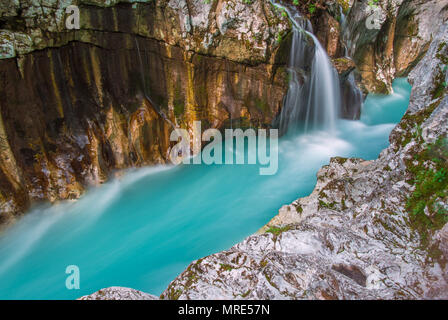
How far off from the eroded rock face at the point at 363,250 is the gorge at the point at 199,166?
0.7 inches

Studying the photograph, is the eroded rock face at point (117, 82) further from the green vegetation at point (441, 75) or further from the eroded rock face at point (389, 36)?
the eroded rock face at point (389, 36)

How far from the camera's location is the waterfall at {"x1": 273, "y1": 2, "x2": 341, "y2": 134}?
8.62 meters

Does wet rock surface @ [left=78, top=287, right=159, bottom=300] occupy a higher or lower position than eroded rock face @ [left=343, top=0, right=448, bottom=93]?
lower

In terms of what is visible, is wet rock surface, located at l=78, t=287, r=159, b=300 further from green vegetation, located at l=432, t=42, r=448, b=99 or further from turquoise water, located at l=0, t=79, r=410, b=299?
green vegetation, located at l=432, t=42, r=448, b=99

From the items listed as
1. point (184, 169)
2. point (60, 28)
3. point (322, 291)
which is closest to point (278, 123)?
point (184, 169)

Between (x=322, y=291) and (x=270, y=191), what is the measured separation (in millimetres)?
4995

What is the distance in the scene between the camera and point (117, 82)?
24.4 feet

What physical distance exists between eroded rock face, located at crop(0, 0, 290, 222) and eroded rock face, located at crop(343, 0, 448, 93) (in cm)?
612

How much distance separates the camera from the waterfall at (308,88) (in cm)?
862

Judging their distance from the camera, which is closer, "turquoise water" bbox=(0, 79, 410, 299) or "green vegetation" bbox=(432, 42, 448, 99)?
"green vegetation" bbox=(432, 42, 448, 99)

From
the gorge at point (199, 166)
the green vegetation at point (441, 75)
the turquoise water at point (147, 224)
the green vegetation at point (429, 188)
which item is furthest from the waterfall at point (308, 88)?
the green vegetation at point (429, 188)

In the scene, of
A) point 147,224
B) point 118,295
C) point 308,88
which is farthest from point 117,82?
point 308,88

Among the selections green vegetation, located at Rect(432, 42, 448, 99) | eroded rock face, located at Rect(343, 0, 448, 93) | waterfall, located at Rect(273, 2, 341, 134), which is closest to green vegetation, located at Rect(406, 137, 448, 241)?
green vegetation, located at Rect(432, 42, 448, 99)
